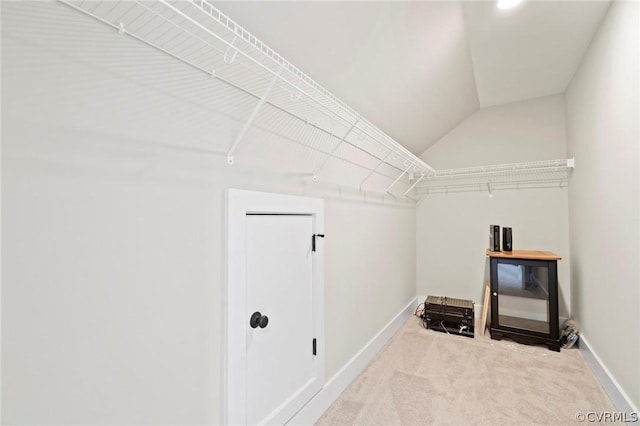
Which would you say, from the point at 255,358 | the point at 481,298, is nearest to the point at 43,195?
the point at 255,358

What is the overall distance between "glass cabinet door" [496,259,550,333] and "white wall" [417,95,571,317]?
0.68 m

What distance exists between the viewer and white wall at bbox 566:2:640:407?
1.71m

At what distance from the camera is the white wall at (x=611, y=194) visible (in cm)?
171

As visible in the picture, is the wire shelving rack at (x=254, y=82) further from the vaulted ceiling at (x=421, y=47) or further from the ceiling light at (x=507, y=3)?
the ceiling light at (x=507, y=3)

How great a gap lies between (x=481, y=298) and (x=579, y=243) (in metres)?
1.35

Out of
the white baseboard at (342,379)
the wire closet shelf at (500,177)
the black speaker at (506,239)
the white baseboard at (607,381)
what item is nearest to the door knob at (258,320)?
the white baseboard at (342,379)

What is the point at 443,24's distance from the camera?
1963mm

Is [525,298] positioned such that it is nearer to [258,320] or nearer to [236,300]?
[258,320]

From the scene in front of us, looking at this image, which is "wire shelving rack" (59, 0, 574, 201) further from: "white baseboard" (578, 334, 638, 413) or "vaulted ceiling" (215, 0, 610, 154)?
"white baseboard" (578, 334, 638, 413)

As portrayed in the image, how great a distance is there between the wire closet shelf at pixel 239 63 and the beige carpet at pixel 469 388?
5.53ft

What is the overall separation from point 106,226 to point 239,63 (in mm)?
849

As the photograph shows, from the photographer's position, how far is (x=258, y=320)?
4.72 feet

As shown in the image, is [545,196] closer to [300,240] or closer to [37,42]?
[300,240]

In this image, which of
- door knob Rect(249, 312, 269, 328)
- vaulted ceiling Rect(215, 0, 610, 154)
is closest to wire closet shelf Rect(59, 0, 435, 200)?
vaulted ceiling Rect(215, 0, 610, 154)
